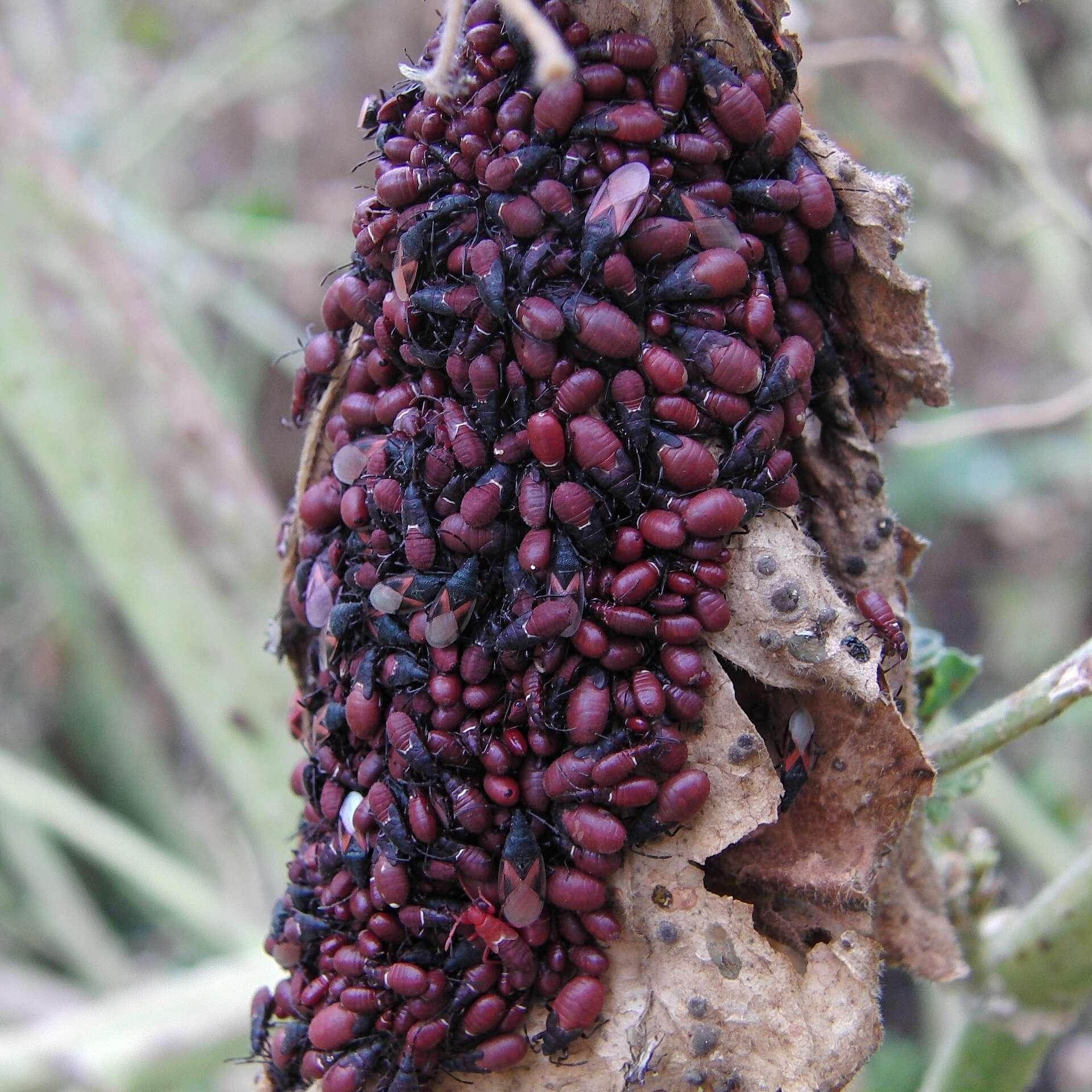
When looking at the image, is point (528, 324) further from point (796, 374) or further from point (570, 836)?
point (570, 836)

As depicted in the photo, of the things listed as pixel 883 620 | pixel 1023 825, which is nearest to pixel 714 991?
pixel 883 620

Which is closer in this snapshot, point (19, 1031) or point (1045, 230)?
point (19, 1031)

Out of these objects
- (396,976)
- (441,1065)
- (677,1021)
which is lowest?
(677,1021)

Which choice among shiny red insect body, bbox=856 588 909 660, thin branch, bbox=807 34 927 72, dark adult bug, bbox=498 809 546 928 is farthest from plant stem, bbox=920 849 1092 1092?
thin branch, bbox=807 34 927 72

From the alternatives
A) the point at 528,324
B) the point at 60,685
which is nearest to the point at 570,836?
the point at 528,324

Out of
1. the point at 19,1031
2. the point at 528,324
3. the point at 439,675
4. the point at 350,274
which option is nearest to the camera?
the point at 528,324

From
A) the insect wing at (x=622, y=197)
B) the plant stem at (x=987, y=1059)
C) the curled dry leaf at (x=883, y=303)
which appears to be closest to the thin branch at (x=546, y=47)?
the insect wing at (x=622, y=197)

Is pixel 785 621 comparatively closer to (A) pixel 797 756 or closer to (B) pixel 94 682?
(A) pixel 797 756
